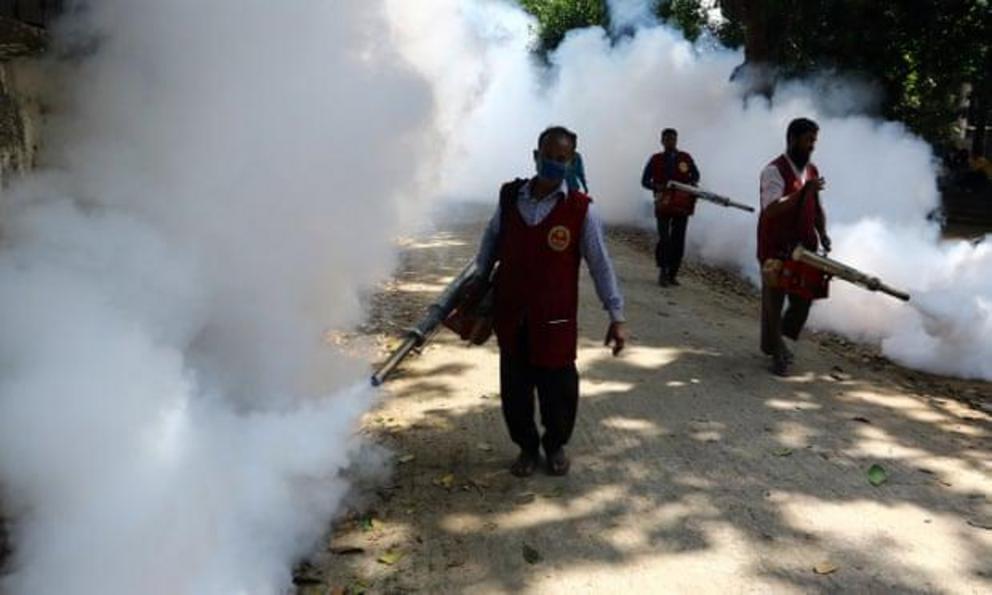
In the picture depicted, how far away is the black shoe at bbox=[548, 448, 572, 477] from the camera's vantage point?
4.62 metres

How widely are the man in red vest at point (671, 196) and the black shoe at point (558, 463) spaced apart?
534cm

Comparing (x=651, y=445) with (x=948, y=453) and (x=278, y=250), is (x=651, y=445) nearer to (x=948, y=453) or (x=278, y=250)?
(x=948, y=453)

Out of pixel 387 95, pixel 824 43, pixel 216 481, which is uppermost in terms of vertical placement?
pixel 824 43

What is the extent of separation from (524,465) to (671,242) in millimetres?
5672

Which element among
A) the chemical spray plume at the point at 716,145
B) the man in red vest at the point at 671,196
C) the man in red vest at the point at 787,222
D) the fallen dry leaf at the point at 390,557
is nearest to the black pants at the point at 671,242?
the man in red vest at the point at 671,196

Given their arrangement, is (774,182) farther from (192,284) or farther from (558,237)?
(192,284)

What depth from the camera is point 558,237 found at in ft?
13.9

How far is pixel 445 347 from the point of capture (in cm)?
717

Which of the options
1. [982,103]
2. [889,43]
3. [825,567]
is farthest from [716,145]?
[825,567]

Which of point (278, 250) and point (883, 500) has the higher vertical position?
point (278, 250)

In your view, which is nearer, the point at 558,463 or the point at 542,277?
the point at 542,277

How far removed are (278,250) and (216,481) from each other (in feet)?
5.59

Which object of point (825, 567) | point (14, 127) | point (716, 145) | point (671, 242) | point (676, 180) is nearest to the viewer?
point (14, 127)

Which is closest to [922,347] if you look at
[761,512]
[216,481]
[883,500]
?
[883,500]
